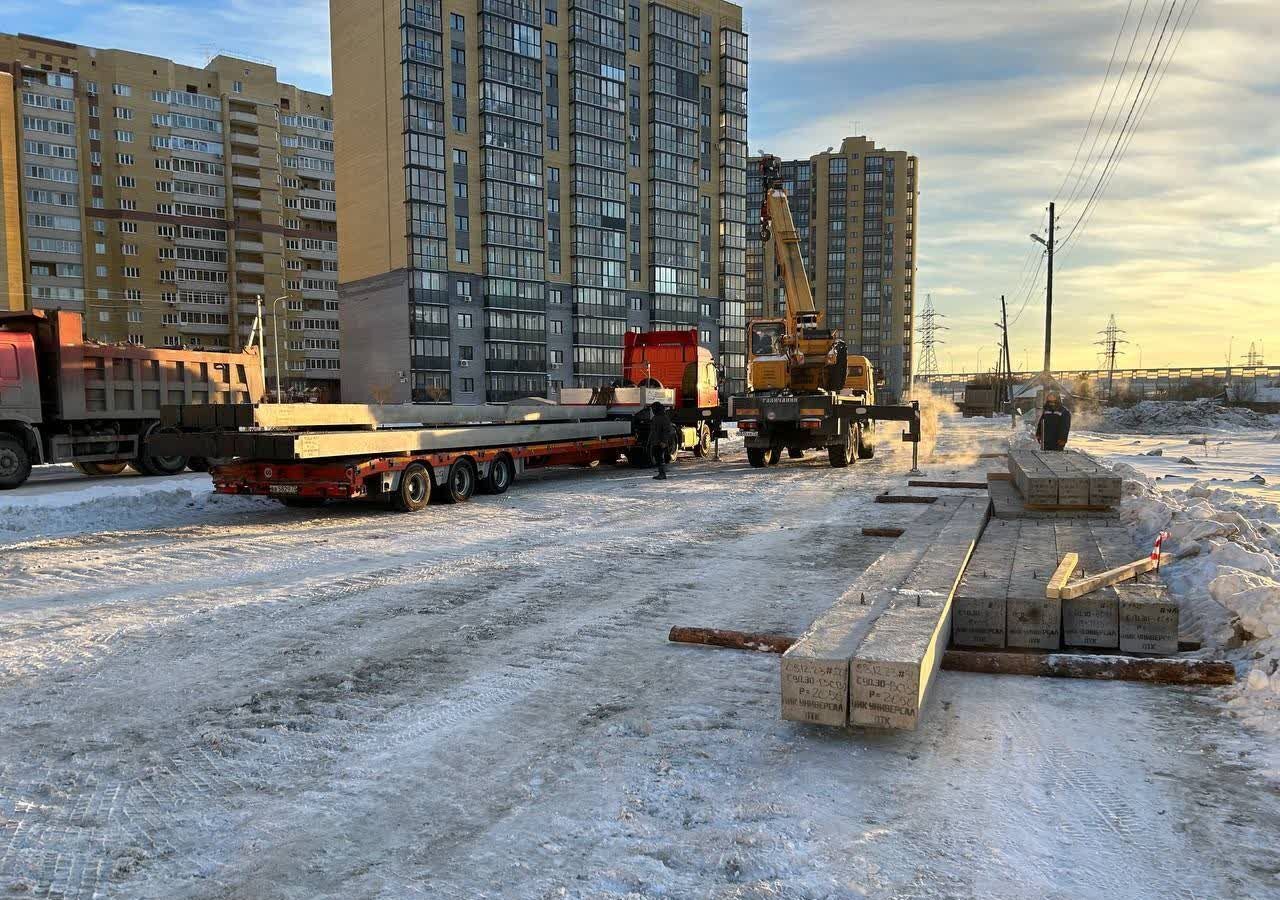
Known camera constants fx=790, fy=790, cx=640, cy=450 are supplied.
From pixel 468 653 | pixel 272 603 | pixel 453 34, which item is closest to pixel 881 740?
pixel 468 653

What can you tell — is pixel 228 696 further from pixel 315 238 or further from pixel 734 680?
pixel 315 238

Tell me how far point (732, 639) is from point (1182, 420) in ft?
136

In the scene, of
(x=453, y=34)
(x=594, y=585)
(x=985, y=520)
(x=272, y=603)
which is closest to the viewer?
(x=272, y=603)

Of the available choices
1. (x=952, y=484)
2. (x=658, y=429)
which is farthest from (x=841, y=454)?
→ (x=952, y=484)

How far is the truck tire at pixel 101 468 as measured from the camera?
55.6ft

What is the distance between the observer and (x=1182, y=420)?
38.0m

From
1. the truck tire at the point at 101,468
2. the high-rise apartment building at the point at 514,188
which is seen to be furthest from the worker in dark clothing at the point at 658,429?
the high-rise apartment building at the point at 514,188

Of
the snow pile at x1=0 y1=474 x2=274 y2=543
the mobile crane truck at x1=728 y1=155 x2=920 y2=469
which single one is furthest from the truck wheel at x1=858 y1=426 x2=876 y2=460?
the snow pile at x1=0 y1=474 x2=274 y2=543

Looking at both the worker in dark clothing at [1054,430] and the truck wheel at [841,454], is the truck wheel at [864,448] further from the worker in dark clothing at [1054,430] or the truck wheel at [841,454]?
the worker in dark clothing at [1054,430]

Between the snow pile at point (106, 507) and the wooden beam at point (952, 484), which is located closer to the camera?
the snow pile at point (106, 507)

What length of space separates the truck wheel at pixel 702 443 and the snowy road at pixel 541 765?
14.6 meters

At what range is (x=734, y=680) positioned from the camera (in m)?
4.93

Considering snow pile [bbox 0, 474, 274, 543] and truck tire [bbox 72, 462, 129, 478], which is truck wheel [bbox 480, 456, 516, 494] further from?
truck tire [bbox 72, 462, 129, 478]

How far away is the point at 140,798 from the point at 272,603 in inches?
135
